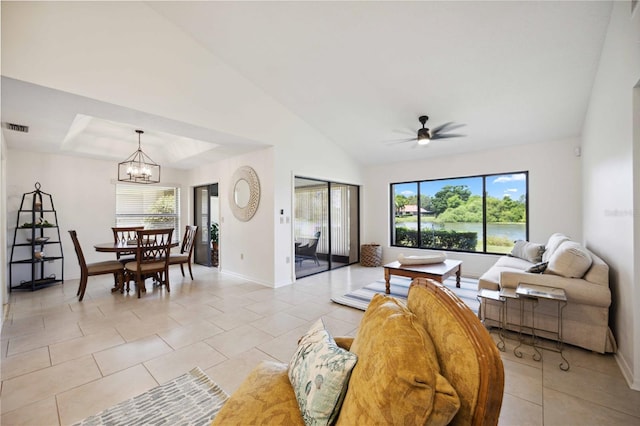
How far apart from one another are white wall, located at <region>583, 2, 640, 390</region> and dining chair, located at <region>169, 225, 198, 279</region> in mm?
5738

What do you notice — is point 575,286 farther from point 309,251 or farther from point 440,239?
point 309,251

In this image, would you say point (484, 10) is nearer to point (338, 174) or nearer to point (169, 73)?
point (169, 73)

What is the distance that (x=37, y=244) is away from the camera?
185 inches

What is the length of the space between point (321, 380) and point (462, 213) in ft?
18.4

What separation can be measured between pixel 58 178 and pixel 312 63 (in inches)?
212

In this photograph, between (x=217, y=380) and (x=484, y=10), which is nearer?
(x=217, y=380)

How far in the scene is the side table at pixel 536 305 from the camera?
92.5 inches

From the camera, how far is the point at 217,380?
215 centimetres

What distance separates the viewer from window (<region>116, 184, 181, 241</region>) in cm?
616

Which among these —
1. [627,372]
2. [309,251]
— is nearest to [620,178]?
[627,372]

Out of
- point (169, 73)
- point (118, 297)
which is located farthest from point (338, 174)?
point (118, 297)

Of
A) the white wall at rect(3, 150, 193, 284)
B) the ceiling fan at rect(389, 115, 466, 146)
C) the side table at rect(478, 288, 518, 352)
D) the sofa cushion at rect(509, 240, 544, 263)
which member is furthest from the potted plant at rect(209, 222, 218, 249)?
the sofa cushion at rect(509, 240, 544, 263)

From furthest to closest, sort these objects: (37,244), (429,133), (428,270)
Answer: (37,244) < (429,133) < (428,270)

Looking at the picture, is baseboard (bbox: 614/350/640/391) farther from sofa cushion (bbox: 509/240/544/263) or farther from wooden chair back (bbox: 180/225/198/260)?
wooden chair back (bbox: 180/225/198/260)
